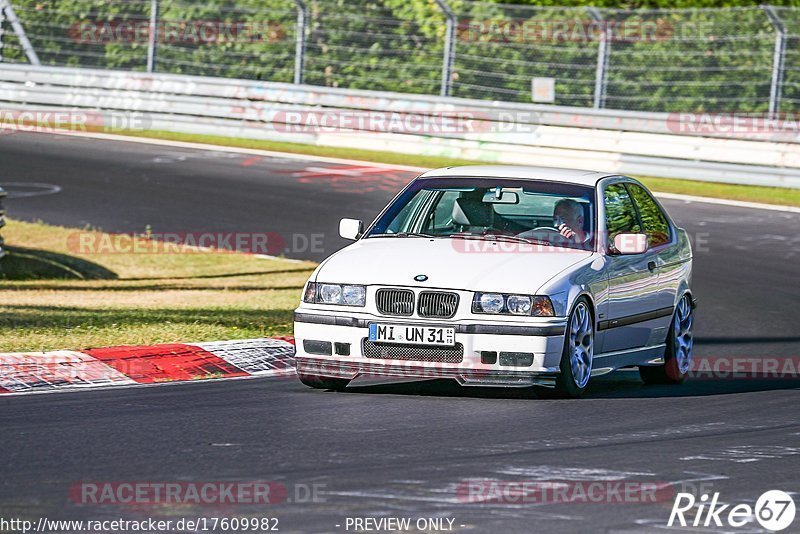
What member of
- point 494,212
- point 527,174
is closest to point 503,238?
point 494,212

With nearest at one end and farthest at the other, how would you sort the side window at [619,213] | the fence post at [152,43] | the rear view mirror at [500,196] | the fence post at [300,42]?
1. the rear view mirror at [500,196]
2. the side window at [619,213]
3. the fence post at [300,42]
4. the fence post at [152,43]

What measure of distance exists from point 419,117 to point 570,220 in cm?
1627

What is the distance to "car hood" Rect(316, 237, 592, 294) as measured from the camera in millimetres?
8938

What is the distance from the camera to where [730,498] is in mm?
6445

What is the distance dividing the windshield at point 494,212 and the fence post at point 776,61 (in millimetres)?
14140

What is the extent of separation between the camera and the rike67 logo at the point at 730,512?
6008mm

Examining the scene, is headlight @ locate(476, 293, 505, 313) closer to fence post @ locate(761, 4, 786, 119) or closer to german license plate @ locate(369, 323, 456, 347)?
german license plate @ locate(369, 323, 456, 347)

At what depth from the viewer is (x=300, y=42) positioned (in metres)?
27.7

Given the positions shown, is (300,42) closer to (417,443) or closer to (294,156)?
(294,156)

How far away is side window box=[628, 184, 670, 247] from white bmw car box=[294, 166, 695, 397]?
0.02 meters

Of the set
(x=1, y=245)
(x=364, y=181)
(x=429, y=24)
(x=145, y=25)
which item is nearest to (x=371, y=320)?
(x=1, y=245)

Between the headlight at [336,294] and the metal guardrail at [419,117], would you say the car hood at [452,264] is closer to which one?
the headlight at [336,294]

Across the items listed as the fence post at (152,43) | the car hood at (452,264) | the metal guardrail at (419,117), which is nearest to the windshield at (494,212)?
the car hood at (452,264)

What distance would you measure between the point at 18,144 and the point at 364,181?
679 centimetres
